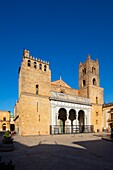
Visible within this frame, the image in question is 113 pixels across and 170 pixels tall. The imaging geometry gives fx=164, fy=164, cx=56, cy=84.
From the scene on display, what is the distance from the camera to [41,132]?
91.2ft

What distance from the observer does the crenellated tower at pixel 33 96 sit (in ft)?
87.4

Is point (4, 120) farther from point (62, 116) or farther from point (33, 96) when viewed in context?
point (33, 96)

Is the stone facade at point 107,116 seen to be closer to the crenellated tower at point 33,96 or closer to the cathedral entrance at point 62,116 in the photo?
the cathedral entrance at point 62,116

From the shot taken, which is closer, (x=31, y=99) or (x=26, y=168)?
(x=26, y=168)

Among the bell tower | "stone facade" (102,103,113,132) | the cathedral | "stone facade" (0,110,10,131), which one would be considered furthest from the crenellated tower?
"stone facade" (0,110,10,131)

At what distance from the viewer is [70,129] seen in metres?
33.2

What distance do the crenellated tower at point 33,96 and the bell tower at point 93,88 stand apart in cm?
1144

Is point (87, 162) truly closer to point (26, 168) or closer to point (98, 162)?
point (98, 162)

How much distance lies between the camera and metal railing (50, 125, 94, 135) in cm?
2954

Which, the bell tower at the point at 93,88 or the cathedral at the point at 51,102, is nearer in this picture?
the cathedral at the point at 51,102

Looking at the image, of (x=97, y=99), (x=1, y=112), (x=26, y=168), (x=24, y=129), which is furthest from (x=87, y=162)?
(x=1, y=112)

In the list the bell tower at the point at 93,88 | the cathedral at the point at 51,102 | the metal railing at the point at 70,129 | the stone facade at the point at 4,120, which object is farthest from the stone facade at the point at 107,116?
the stone facade at the point at 4,120

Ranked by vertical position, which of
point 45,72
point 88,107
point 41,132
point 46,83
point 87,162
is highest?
point 45,72

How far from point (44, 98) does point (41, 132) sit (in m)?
5.90
